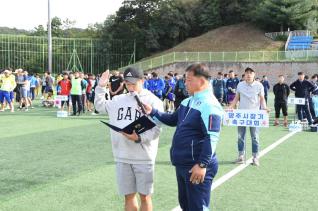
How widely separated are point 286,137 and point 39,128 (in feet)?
24.8

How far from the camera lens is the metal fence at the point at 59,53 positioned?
53250mm

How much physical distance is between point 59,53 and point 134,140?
52229 millimetres

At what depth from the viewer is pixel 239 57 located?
50469 mm

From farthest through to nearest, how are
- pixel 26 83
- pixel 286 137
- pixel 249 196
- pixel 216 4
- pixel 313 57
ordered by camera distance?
pixel 216 4, pixel 313 57, pixel 26 83, pixel 286 137, pixel 249 196

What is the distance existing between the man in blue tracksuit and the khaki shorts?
48cm

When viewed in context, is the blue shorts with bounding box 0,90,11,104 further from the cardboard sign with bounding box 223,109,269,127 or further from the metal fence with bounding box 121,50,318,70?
the metal fence with bounding box 121,50,318,70

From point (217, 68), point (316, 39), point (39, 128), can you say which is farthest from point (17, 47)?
point (39, 128)

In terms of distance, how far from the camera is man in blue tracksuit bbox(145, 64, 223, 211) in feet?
14.5

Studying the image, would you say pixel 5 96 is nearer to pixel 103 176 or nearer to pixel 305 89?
pixel 305 89

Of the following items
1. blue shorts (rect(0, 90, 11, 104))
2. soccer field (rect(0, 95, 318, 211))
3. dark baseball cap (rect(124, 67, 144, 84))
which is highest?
dark baseball cap (rect(124, 67, 144, 84))

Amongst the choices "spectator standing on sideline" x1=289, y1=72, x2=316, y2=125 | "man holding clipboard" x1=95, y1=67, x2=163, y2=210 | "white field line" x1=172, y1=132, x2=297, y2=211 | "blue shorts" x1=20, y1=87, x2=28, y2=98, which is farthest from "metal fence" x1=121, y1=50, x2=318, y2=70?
"man holding clipboard" x1=95, y1=67, x2=163, y2=210

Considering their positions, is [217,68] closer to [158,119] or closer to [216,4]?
[216,4]

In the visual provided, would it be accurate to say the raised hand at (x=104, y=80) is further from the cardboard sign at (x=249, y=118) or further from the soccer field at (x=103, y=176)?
the cardboard sign at (x=249, y=118)

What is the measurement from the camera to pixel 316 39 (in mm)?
57344
